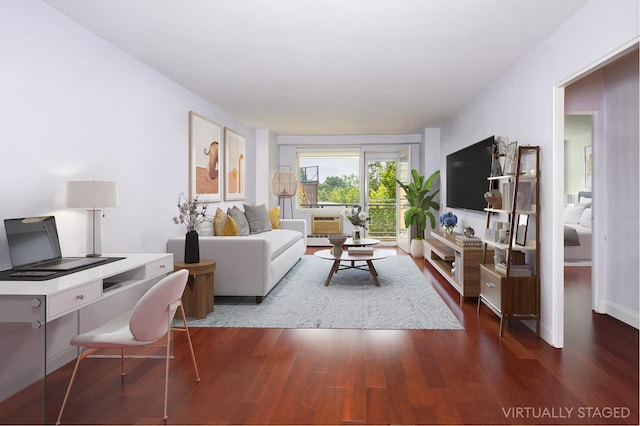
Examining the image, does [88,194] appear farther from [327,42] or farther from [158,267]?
[327,42]

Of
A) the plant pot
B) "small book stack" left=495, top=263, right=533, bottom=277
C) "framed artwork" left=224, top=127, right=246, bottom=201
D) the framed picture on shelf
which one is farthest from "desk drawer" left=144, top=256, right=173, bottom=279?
"framed artwork" left=224, top=127, right=246, bottom=201

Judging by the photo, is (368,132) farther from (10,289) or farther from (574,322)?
(10,289)

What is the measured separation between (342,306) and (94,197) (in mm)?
2506

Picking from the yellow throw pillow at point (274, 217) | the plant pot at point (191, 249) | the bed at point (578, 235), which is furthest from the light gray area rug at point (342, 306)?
the bed at point (578, 235)

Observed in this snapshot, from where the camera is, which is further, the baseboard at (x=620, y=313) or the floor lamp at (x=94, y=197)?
the baseboard at (x=620, y=313)

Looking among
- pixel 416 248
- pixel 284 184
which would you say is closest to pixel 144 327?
pixel 416 248

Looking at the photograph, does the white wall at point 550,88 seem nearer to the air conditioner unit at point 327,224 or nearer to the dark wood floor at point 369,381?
the dark wood floor at point 369,381

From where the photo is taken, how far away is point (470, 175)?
17.7 ft

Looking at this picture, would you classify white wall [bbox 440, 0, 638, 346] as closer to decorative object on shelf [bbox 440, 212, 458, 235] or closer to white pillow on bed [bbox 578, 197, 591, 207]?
decorative object on shelf [bbox 440, 212, 458, 235]

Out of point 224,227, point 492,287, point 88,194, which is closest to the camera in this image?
point 88,194

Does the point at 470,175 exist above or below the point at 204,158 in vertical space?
below

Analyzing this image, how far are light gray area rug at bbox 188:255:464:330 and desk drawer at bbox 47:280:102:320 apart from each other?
1545 millimetres

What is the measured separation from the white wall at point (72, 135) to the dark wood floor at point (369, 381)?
27.5 inches

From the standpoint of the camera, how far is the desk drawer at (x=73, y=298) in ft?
6.30
